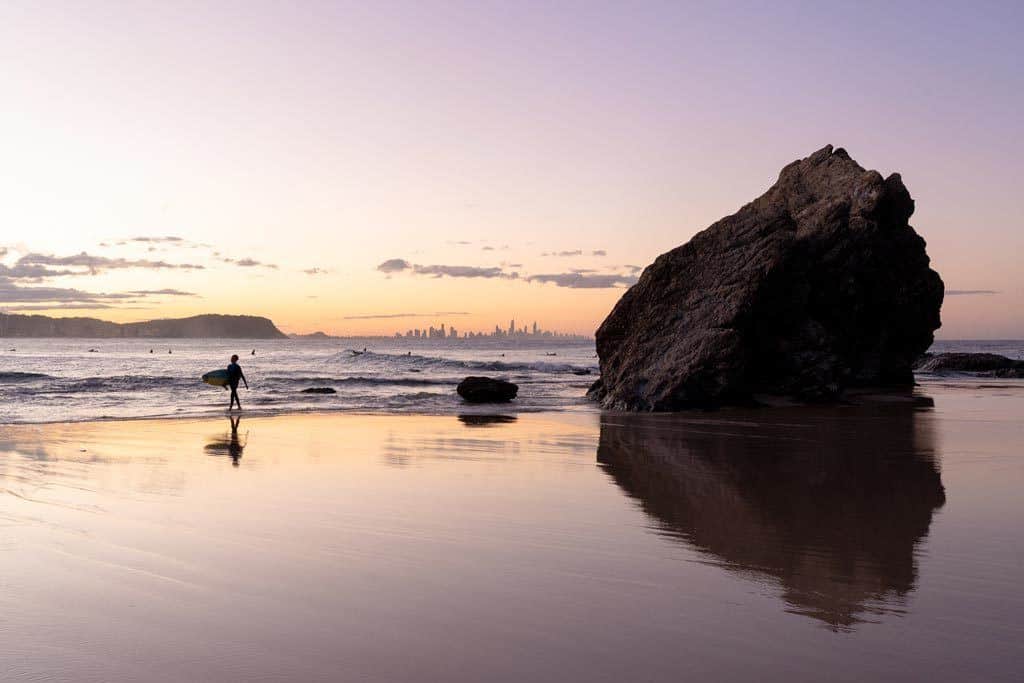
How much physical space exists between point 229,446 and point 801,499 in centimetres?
891

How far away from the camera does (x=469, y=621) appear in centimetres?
440

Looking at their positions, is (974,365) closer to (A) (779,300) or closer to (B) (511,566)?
(A) (779,300)

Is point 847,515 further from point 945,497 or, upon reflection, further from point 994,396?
point 994,396

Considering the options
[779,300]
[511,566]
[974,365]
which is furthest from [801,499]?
[974,365]

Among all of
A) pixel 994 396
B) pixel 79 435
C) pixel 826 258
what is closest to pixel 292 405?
pixel 79 435

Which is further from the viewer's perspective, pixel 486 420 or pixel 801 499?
pixel 486 420

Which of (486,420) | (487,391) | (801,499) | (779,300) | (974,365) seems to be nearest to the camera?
(801,499)

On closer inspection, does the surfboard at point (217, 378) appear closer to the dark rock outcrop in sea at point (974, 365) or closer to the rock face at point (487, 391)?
the rock face at point (487, 391)

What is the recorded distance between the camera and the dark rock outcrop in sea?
3934 centimetres

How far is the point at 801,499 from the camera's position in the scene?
8133mm

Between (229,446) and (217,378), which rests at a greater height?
(217,378)

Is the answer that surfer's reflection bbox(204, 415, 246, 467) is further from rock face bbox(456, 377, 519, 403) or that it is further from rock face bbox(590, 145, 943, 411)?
rock face bbox(590, 145, 943, 411)

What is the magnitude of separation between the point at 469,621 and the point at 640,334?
1834 cm

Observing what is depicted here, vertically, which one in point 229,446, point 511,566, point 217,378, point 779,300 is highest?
point 779,300
